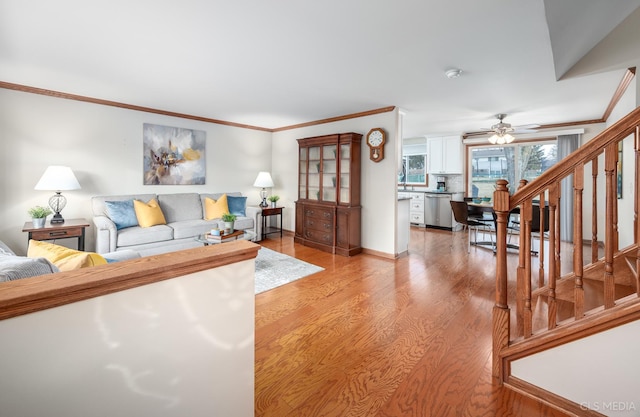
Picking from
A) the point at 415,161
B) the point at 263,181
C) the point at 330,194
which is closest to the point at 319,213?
the point at 330,194

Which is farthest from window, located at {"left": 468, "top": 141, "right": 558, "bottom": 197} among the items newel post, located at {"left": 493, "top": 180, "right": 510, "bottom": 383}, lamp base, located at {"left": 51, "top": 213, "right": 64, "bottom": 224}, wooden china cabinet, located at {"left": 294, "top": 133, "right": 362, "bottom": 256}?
lamp base, located at {"left": 51, "top": 213, "right": 64, "bottom": 224}

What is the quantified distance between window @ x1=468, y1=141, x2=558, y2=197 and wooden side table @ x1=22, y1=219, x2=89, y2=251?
7707mm

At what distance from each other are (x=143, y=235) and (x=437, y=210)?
6.14m

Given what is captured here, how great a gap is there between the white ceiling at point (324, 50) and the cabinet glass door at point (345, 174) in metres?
0.77

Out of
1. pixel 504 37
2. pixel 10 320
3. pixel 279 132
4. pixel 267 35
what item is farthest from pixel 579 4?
pixel 279 132

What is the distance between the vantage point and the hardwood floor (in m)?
1.57

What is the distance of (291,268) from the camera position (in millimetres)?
3861

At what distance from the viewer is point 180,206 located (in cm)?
480

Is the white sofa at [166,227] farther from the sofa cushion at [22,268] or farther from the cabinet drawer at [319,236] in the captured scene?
the sofa cushion at [22,268]

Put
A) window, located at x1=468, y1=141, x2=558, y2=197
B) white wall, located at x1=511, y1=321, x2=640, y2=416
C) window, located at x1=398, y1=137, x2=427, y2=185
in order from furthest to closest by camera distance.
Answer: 1. window, located at x1=398, y1=137, x2=427, y2=185
2. window, located at x1=468, y1=141, x2=558, y2=197
3. white wall, located at x1=511, y1=321, x2=640, y2=416

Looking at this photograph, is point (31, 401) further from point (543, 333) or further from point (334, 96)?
point (334, 96)

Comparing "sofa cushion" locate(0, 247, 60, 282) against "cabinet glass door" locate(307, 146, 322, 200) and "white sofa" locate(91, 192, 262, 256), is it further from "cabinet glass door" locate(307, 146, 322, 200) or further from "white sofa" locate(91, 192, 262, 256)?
"cabinet glass door" locate(307, 146, 322, 200)

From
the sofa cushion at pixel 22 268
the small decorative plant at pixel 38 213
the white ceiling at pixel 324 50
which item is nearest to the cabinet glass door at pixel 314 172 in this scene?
the white ceiling at pixel 324 50

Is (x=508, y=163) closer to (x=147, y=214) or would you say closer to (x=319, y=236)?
(x=319, y=236)
